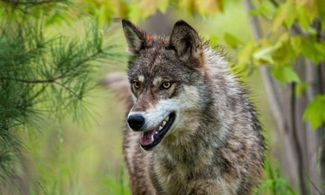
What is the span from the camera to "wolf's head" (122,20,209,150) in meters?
6.43

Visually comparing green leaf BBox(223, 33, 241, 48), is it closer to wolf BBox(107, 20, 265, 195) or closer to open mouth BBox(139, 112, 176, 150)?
wolf BBox(107, 20, 265, 195)

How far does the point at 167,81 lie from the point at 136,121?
1.66 ft

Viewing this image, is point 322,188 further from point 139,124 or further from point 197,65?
point 139,124

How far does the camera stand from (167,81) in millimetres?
6602

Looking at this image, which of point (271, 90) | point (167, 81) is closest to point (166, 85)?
point (167, 81)

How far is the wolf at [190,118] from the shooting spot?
6578mm

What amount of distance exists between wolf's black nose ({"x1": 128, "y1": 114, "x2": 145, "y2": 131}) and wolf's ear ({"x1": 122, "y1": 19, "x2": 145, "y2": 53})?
861 mm

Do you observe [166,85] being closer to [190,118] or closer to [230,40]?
[190,118]

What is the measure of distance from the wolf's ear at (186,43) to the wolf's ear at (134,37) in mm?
277

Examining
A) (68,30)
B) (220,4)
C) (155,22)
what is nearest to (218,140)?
(220,4)

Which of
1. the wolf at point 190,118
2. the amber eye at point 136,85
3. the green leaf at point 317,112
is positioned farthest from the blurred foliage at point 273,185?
the amber eye at point 136,85

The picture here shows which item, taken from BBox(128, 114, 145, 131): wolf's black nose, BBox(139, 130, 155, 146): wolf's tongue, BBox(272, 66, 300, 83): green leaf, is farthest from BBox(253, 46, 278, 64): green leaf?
BBox(128, 114, 145, 131): wolf's black nose

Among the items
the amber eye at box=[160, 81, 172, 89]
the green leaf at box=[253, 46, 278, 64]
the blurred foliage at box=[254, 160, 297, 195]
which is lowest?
the blurred foliage at box=[254, 160, 297, 195]

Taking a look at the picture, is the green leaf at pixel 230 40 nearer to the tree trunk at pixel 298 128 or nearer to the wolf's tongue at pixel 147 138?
the tree trunk at pixel 298 128
